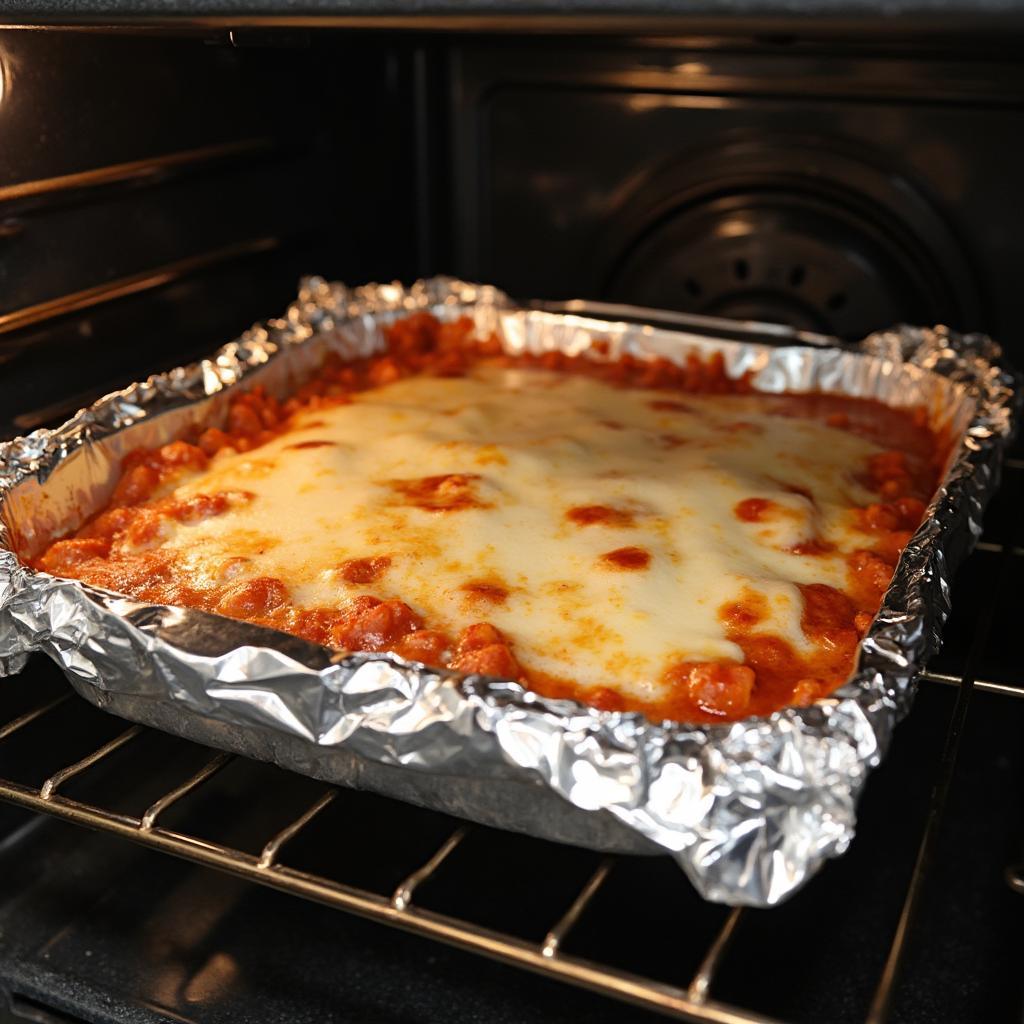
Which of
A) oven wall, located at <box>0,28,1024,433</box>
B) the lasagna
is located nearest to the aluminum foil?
the lasagna

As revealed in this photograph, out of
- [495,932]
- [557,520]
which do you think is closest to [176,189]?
[557,520]

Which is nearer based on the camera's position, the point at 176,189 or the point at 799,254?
the point at 176,189

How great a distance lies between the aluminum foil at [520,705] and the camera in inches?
38.9

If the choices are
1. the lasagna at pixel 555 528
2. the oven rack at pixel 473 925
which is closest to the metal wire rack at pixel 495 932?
the oven rack at pixel 473 925

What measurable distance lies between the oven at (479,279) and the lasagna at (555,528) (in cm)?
16

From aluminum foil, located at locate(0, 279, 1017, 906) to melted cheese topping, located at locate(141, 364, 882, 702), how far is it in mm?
139

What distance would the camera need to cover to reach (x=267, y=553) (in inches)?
56.6

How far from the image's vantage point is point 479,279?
86.7 inches

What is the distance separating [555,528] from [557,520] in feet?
0.07

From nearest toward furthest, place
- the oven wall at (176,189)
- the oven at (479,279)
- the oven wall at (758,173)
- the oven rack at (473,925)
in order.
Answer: the oven rack at (473,925)
the oven at (479,279)
the oven wall at (176,189)
the oven wall at (758,173)

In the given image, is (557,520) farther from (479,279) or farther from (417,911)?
(479,279)

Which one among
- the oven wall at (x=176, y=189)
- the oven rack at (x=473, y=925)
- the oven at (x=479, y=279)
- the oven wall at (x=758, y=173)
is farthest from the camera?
the oven wall at (x=758, y=173)

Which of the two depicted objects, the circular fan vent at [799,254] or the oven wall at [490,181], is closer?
the oven wall at [490,181]

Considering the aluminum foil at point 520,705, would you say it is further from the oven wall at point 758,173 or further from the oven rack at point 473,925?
the oven wall at point 758,173
